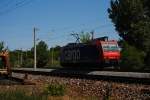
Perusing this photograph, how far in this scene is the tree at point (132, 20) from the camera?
5628 centimetres

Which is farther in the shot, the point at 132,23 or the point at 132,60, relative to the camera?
the point at 132,23

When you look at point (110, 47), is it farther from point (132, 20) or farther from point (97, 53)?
point (132, 20)

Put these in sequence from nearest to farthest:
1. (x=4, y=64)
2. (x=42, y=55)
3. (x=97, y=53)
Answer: (x=4, y=64)
(x=97, y=53)
(x=42, y=55)

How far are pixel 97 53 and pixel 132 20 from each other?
19.9m

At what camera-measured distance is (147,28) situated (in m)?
56.1

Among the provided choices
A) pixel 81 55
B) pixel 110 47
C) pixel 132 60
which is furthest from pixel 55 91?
pixel 132 60

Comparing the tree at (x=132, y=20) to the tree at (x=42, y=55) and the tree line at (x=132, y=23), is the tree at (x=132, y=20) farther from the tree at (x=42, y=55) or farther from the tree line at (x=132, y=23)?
the tree at (x=42, y=55)

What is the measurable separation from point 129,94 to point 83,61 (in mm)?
25327

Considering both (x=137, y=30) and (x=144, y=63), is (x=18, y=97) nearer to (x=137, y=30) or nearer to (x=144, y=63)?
(x=144, y=63)

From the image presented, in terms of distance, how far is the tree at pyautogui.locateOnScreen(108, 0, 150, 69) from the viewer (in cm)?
5628

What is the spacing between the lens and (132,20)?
59281mm

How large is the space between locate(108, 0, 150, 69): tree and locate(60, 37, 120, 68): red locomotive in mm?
13518

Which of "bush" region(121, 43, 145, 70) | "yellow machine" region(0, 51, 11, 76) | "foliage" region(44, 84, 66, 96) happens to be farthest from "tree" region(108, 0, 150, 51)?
"foliage" region(44, 84, 66, 96)

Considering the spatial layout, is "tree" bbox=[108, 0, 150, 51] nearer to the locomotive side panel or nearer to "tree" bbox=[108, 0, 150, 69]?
"tree" bbox=[108, 0, 150, 69]
